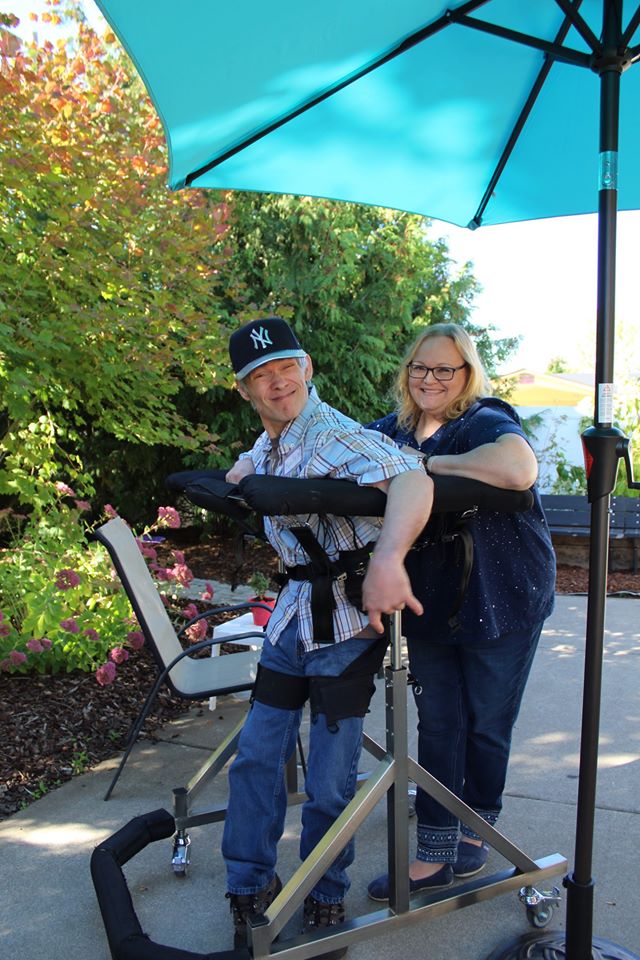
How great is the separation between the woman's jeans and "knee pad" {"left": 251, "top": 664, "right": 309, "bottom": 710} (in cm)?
44

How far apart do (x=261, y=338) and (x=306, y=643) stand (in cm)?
80

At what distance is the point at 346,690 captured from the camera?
6.97ft

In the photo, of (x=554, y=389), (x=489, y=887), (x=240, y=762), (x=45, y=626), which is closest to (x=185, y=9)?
(x=240, y=762)

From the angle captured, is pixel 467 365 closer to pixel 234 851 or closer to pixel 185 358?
pixel 234 851

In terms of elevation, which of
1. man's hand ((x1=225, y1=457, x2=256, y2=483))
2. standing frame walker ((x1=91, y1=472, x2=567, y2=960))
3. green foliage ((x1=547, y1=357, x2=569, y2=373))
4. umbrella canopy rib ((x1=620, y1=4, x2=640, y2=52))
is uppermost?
green foliage ((x1=547, y1=357, x2=569, y2=373))

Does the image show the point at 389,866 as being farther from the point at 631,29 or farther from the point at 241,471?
the point at 631,29

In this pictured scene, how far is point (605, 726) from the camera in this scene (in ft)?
13.3

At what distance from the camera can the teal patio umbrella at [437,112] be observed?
194 centimetres

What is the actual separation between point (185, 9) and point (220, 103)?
380 millimetres

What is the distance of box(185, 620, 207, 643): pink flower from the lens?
4.50 meters

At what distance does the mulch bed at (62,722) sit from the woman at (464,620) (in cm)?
90

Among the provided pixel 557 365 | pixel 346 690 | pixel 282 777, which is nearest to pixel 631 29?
pixel 346 690

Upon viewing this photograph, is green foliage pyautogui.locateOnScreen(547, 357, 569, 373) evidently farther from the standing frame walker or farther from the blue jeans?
the blue jeans

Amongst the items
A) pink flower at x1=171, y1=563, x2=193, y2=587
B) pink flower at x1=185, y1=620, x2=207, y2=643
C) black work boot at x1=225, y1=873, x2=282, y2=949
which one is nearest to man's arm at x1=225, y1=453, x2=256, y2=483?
black work boot at x1=225, y1=873, x2=282, y2=949
